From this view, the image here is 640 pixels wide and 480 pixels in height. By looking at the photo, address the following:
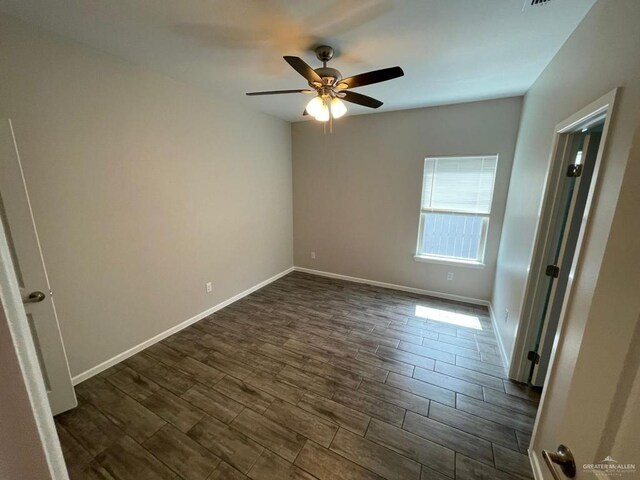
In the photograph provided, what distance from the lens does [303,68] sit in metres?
1.59

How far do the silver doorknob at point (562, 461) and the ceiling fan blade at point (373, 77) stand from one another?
1800 mm

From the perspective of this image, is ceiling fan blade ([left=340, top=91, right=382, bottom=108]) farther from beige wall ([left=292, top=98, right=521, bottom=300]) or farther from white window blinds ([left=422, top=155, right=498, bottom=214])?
white window blinds ([left=422, top=155, right=498, bottom=214])

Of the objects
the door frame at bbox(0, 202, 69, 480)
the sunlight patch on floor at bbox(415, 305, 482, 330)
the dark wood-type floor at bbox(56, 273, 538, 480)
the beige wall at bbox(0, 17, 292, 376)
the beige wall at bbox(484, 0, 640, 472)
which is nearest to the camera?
the door frame at bbox(0, 202, 69, 480)

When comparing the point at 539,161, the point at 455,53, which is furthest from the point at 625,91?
the point at 455,53

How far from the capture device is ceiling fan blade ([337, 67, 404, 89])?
1.54 metres

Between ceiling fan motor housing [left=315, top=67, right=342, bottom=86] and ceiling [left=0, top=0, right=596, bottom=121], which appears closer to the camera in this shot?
ceiling [left=0, top=0, right=596, bottom=121]

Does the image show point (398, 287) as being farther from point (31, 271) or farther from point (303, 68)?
point (31, 271)

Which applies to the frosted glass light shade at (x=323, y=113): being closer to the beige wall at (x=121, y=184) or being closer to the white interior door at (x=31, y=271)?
the beige wall at (x=121, y=184)

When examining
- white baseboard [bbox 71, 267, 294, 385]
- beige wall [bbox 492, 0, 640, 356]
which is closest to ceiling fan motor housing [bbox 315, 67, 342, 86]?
beige wall [bbox 492, 0, 640, 356]

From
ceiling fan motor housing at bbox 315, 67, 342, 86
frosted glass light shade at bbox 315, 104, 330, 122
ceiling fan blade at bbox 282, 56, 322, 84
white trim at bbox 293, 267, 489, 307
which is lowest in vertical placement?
white trim at bbox 293, 267, 489, 307

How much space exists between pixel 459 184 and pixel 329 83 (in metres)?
2.41

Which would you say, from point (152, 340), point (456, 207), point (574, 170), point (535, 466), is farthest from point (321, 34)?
point (152, 340)

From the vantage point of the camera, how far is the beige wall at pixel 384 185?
312cm

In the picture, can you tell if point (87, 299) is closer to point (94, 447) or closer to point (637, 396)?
point (94, 447)
